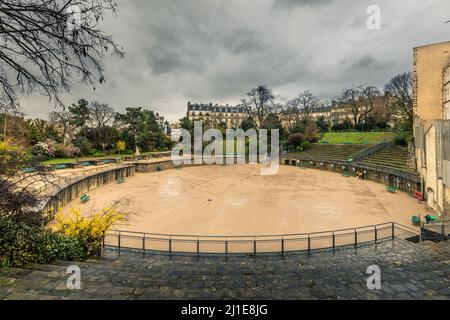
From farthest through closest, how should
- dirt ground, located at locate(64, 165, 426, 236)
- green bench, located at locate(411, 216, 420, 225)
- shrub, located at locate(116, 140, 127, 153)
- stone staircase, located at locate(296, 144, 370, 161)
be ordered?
shrub, located at locate(116, 140, 127, 153), stone staircase, located at locate(296, 144, 370, 161), dirt ground, located at locate(64, 165, 426, 236), green bench, located at locate(411, 216, 420, 225)

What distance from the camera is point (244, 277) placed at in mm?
6406

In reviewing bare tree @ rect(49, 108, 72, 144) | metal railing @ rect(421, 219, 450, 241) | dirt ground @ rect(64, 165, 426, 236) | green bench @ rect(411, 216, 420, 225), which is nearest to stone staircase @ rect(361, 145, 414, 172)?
dirt ground @ rect(64, 165, 426, 236)

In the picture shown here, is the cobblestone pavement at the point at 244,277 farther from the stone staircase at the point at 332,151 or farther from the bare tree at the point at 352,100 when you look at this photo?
the bare tree at the point at 352,100

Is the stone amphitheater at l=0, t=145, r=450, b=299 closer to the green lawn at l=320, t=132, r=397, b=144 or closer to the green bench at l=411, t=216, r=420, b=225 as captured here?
the green bench at l=411, t=216, r=420, b=225

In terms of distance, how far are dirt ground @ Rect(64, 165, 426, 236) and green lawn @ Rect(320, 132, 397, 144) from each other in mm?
27188

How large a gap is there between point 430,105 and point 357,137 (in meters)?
32.1

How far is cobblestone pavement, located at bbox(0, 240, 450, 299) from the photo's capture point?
5.15 m

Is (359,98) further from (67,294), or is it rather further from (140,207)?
(67,294)

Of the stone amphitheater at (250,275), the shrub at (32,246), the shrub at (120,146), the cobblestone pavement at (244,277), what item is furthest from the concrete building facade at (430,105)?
the shrub at (120,146)

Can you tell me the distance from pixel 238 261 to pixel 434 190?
15.8 meters

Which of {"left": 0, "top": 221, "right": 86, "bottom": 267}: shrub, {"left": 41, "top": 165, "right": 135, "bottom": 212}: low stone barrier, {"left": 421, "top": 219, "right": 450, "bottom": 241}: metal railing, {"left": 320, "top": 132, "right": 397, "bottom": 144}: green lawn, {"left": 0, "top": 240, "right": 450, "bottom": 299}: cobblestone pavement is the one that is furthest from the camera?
{"left": 320, "top": 132, "right": 397, "bottom": 144}: green lawn

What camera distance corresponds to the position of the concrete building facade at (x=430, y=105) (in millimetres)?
15680

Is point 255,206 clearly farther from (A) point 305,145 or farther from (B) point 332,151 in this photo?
(A) point 305,145

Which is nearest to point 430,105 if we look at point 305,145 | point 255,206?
point 255,206
